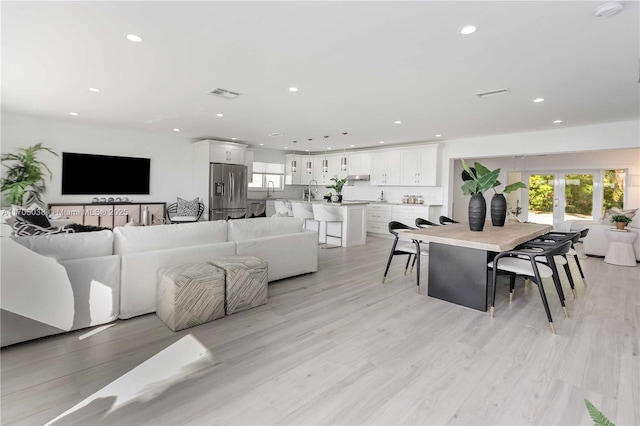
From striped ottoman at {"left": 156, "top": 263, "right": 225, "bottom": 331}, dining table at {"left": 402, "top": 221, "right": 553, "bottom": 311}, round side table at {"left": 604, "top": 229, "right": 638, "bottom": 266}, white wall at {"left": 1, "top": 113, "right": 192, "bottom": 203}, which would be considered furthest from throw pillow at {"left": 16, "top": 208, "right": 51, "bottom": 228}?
round side table at {"left": 604, "top": 229, "right": 638, "bottom": 266}

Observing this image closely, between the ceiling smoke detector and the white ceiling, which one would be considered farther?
the white ceiling

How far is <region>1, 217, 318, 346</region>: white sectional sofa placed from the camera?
2.36 meters

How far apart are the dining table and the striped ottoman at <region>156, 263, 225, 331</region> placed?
2.20 metres

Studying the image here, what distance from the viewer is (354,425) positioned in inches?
64.4

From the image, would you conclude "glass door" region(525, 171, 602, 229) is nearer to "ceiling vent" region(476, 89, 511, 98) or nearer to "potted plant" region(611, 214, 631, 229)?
"potted plant" region(611, 214, 631, 229)

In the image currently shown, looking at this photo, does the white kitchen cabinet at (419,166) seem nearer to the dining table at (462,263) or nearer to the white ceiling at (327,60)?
the white ceiling at (327,60)

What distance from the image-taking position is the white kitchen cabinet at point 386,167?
8.47 metres

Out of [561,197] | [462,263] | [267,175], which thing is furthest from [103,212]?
[561,197]

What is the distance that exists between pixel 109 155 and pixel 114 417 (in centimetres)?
655

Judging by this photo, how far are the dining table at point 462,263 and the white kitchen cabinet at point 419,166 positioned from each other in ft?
13.8

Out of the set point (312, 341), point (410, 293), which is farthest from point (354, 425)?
point (410, 293)

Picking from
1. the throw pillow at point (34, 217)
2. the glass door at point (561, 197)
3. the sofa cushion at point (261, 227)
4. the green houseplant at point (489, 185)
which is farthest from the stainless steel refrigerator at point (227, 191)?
the glass door at point (561, 197)

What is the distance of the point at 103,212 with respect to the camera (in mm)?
6480

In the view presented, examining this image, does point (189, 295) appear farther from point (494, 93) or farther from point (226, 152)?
point (226, 152)
